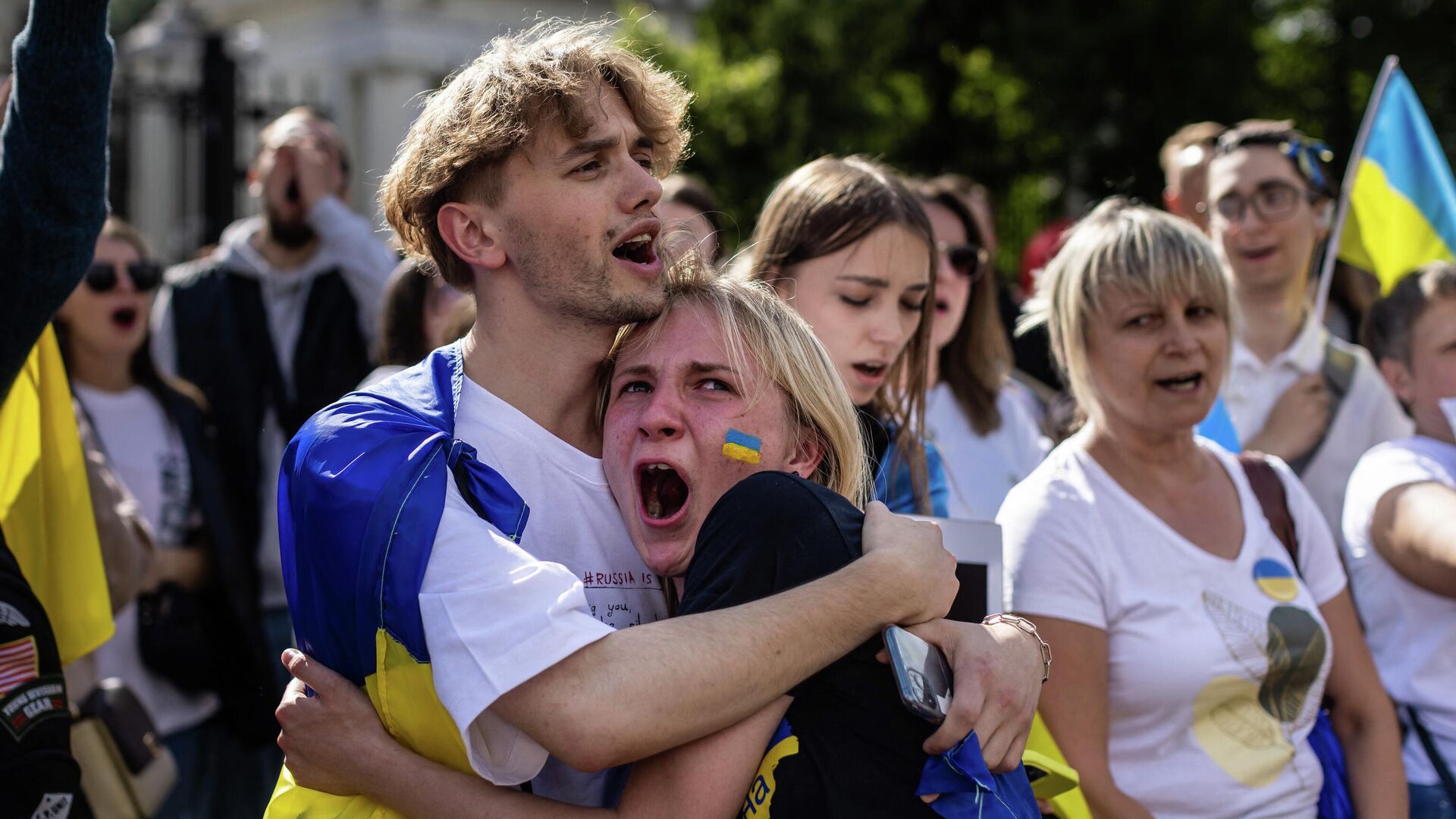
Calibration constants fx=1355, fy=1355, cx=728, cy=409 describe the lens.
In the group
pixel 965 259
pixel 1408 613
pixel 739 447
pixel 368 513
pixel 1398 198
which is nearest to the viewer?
pixel 368 513

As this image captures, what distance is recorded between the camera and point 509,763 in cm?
211

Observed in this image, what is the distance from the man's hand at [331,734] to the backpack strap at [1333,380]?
327 cm

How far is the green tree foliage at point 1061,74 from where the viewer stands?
1309 centimetres

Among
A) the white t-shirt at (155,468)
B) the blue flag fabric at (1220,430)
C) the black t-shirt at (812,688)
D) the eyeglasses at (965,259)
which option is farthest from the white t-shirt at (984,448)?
the white t-shirt at (155,468)

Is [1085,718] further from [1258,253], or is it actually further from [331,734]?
[1258,253]

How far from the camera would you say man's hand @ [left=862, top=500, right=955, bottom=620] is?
7.03ft

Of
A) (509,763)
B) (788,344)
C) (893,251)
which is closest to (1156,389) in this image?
(893,251)

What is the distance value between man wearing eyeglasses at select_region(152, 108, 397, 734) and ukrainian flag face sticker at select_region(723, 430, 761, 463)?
3432mm

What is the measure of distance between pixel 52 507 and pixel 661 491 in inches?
61.5

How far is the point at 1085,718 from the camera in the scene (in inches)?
118

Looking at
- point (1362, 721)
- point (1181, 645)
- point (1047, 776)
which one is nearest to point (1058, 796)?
point (1047, 776)

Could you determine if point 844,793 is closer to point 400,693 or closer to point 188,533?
point 400,693

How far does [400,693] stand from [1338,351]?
Result: 11.9ft

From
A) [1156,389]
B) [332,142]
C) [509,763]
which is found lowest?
[509,763]
